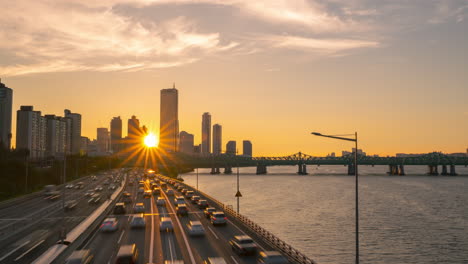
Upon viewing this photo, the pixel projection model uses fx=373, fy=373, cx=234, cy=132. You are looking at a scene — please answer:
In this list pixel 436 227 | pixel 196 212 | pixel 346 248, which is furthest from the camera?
pixel 436 227

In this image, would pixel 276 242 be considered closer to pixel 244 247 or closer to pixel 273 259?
pixel 244 247

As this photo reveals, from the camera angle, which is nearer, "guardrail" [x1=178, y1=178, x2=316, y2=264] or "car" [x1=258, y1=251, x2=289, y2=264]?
"car" [x1=258, y1=251, x2=289, y2=264]

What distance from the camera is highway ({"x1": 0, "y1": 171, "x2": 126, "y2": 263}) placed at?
36219mm

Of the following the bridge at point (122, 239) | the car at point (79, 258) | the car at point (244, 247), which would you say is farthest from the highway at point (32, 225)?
the car at point (244, 247)

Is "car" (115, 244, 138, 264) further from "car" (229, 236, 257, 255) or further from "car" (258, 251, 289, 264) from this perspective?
"car" (258, 251, 289, 264)

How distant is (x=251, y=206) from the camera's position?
10288cm

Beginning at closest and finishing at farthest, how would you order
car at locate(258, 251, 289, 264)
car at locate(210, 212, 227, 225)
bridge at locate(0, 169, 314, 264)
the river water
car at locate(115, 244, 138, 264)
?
car at locate(258, 251, 289, 264) → car at locate(115, 244, 138, 264) → bridge at locate(0, 169, 314, 264) → car at locate(210, 212, 227, 225) → the river water

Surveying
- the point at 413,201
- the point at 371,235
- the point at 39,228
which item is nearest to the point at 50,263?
the point at 39,228

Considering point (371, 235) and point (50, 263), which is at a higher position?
point (50, 263)

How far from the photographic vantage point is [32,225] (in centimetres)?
5116

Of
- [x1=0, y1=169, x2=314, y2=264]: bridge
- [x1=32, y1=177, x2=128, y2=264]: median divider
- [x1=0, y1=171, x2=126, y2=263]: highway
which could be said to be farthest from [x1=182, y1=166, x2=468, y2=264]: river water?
[x1=0, y1=171, x2=126, y2=263]: highway

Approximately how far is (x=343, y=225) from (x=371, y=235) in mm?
9174

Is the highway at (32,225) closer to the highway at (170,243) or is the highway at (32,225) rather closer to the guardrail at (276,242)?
the highway at (170,243)

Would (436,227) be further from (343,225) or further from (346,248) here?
(346,248)
